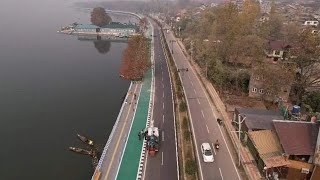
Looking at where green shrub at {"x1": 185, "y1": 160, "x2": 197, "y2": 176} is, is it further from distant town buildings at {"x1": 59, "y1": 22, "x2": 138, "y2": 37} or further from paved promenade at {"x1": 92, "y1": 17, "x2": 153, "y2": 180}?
distant town buildings at {"x1": 59, "y1": 22, "x2": 138, "y2": 37}

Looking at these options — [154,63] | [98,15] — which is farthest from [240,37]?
[98,15]

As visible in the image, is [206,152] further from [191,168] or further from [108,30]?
[108,30]

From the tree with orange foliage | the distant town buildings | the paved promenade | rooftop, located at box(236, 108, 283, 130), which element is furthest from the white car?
the distant town buildings

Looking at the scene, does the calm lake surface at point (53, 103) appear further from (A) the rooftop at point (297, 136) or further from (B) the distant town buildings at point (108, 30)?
(A) the rooftop at point (297, 136)

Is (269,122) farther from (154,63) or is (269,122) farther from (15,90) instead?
(15,90)

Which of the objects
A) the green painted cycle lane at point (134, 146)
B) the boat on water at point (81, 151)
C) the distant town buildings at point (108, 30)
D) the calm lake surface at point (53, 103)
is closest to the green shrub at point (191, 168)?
the green painted cycle lane at point (134, 146)

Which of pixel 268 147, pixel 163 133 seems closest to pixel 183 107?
pixel 163 133

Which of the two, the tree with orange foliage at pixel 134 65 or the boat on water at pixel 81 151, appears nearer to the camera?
the boat on water at pixel 81 151
